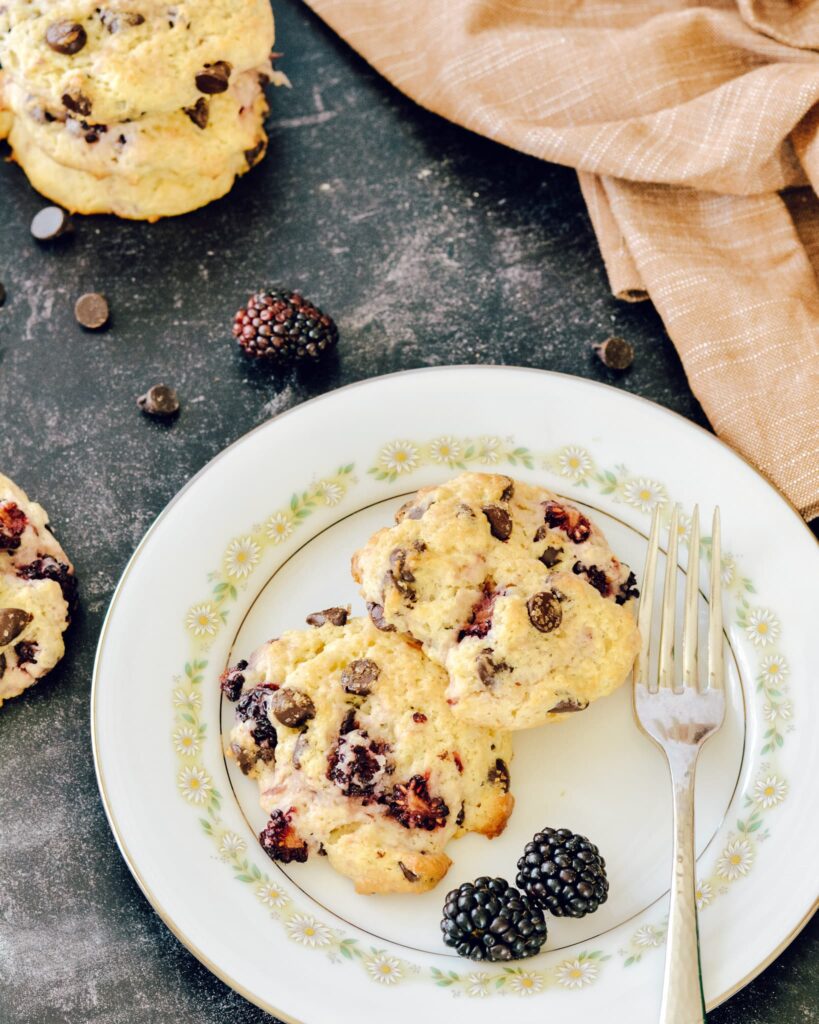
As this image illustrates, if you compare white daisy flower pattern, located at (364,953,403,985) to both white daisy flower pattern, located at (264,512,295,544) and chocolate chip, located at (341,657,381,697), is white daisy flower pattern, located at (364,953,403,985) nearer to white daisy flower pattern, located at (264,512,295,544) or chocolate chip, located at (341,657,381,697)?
chocolate chip, located at (341,657,381,697)

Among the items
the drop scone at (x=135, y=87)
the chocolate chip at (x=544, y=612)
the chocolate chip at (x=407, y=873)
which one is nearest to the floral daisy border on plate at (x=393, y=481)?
the chocolate chip at (x=407, y=873)

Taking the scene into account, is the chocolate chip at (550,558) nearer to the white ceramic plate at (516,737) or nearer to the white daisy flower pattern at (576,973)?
the white ceramic plate at (516,737)

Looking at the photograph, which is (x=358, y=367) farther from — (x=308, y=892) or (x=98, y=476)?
(x=308, y=892)

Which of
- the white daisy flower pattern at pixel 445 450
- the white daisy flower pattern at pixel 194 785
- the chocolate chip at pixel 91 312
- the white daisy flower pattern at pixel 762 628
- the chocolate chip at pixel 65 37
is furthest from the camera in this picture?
the chocolate chip at pixel 91 312

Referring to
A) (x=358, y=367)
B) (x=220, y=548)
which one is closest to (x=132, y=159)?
(x=358, y=367)

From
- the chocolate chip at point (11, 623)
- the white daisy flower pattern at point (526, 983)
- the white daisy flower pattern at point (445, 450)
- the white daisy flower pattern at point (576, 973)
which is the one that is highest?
the white daisy flower pattern at point (445, 450)

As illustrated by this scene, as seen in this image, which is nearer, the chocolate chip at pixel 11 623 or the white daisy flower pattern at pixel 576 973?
the white daisy flower pattern at pixel 576 973

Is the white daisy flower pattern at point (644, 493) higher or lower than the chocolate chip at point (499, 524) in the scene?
lower
